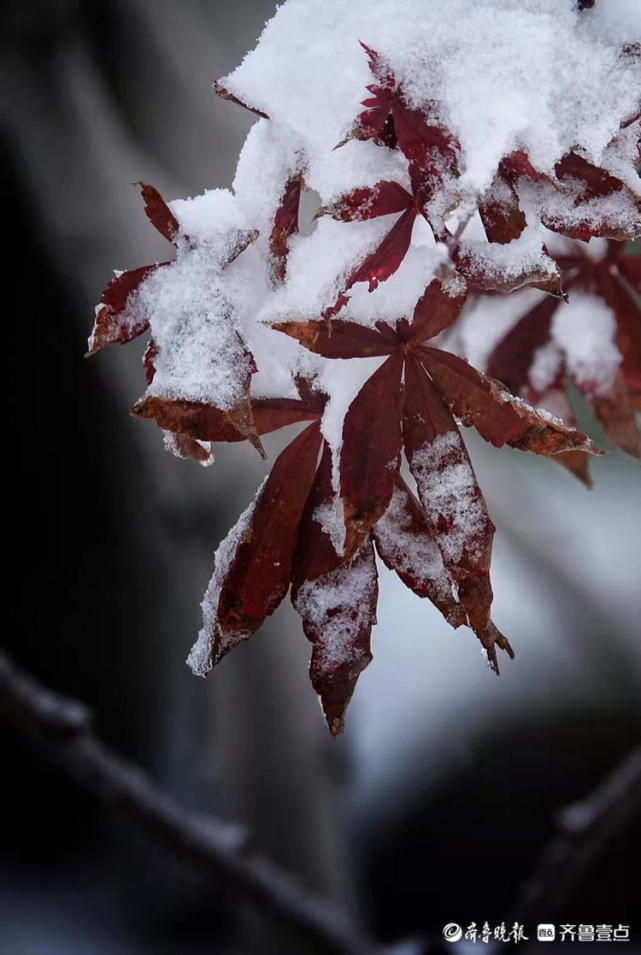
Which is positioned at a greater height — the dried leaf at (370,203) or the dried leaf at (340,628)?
the dried leaf at (370,203)

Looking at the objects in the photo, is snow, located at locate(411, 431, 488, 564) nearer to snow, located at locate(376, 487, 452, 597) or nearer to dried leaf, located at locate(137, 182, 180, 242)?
snow, located at locate(376, 487, 452, 597)

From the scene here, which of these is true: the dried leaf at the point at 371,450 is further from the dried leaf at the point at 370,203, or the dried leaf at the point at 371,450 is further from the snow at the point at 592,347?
the snow at the point at 592,347

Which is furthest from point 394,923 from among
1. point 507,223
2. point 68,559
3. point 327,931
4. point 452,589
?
point 507,223

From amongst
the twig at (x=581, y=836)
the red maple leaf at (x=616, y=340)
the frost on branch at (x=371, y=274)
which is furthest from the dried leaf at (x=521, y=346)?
the twig at (x=581, y=836)

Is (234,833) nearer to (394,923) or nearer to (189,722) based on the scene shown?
(189,722)

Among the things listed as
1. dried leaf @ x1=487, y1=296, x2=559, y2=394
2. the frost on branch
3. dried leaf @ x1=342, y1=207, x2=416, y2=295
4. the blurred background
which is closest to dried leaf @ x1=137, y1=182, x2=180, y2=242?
the frost on branch

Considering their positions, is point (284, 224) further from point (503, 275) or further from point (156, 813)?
point (156, 813)
